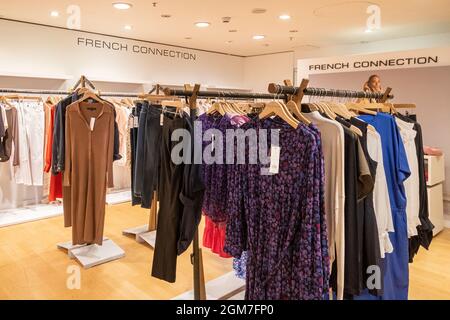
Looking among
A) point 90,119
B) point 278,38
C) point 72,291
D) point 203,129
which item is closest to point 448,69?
point 278,38

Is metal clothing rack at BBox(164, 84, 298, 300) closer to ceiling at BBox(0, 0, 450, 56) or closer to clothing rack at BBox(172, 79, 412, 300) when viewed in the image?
clothing rack at BBox(172, 79, 412, 300)

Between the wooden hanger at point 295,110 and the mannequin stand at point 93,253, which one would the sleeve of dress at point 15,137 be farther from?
the wooden hanger at point 295,110

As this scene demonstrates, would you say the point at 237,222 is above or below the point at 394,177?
below

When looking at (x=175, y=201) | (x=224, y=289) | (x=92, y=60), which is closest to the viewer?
(x=175, y=201)

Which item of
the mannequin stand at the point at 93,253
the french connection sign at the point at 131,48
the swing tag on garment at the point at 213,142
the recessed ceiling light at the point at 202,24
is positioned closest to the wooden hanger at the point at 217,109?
the swing tag on garment at the point at 213,142

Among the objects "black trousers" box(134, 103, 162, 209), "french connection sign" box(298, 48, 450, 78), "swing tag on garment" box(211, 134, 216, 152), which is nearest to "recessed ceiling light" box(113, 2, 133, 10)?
"black trousers" box(134, 103, 162, 209)

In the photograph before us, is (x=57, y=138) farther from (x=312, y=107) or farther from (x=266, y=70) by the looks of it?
(x=266, y=70)

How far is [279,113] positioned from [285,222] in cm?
53

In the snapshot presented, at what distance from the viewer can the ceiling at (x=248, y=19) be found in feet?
14.9

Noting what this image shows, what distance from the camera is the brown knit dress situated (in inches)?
135

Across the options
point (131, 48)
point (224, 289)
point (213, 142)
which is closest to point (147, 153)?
point (213, 142)

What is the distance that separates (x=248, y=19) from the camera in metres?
5.34

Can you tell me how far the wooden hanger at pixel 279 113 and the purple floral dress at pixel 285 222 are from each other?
0.03 metres

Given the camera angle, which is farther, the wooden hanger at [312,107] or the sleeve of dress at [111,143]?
the sleeve of dress at [111,143]
